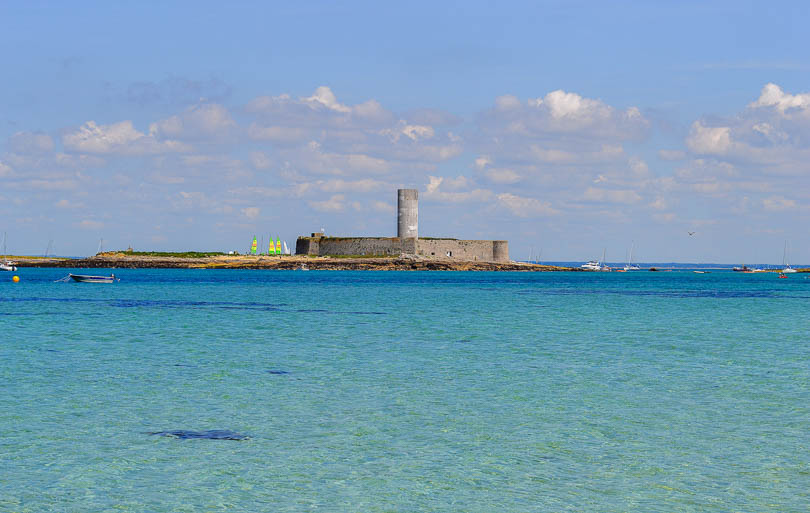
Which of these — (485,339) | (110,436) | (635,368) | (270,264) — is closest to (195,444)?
(110,436)

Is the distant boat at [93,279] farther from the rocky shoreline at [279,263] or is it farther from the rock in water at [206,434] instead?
the rock in water at [206,434]

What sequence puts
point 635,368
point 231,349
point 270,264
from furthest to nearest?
point 270,264 → point 231,349 → point 635,368

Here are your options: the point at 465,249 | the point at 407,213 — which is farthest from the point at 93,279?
the point at 465,249

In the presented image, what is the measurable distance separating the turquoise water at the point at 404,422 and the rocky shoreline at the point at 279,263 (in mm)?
123453

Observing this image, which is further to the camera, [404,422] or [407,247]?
[407,247]

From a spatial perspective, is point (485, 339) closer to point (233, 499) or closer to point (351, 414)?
point (351, 414)

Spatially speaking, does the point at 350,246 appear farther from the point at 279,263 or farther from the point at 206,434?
the point at 206,434

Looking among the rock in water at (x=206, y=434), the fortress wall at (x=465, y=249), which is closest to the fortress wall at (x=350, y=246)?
the fortress wall at (x=465, y=249)

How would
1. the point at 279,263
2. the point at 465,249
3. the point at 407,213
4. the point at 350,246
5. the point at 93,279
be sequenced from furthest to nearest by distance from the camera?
the point at 465,249
the point at 350,246
the point at 279,263
the point at 407,213
the point at 93,279

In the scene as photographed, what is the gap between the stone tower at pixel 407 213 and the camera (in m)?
145

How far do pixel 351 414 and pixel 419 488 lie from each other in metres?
5.19

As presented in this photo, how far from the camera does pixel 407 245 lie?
156 m

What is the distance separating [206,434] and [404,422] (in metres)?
3.51

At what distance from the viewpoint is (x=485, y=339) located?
33594 millimetres
